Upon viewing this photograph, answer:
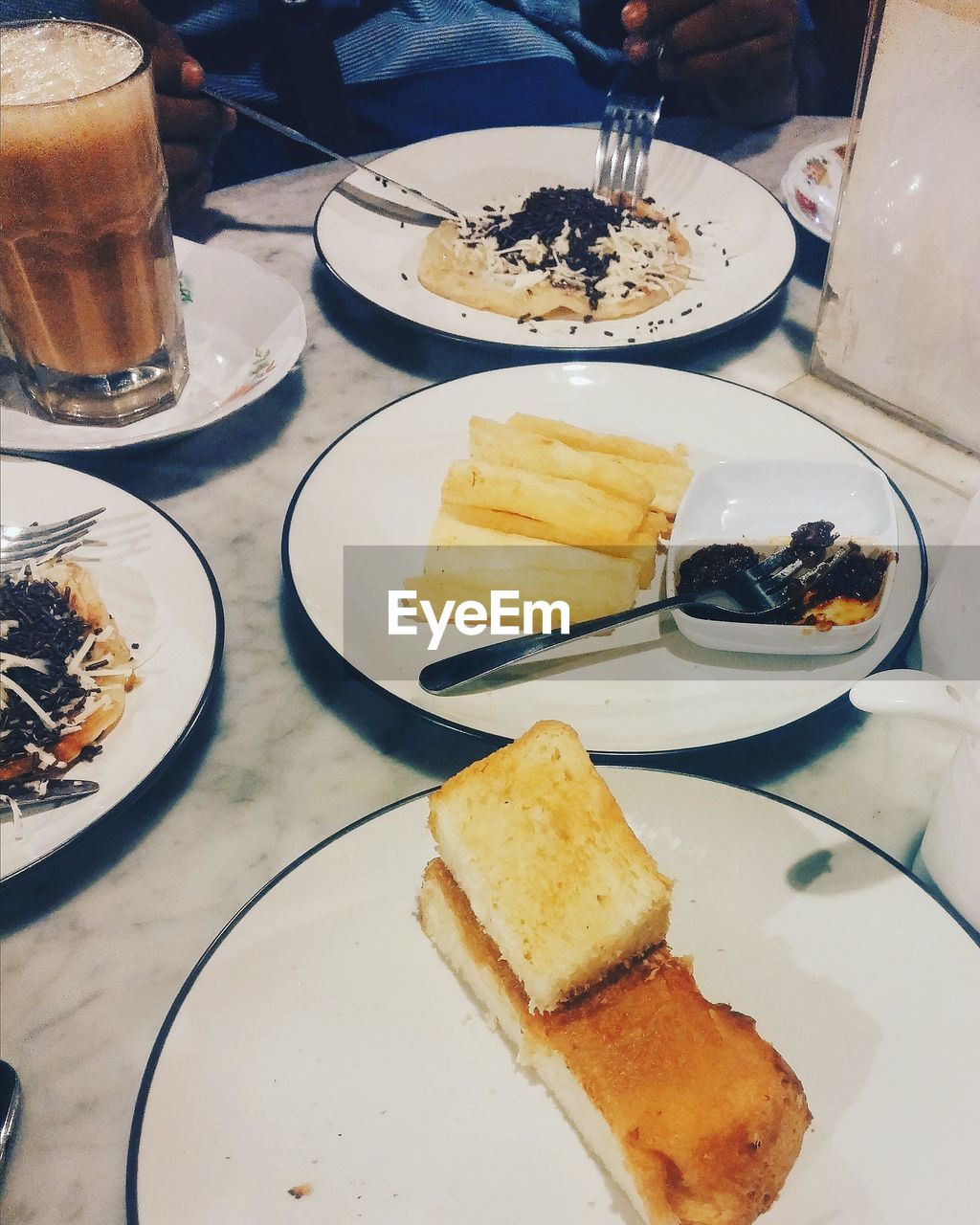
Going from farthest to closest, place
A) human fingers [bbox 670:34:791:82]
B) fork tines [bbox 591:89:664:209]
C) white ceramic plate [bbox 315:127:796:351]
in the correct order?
human fingers [bbox 670:34:791:82], fork tines [bbox 591:89:664:209], white ceramic plate [bbox 315:127:796:351]

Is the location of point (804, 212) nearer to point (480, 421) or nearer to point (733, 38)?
point (733, 38)

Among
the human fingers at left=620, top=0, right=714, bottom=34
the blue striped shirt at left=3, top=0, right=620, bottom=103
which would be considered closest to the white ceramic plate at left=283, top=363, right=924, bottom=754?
the human fingers at left=620, top=0, right=714, bottom=34

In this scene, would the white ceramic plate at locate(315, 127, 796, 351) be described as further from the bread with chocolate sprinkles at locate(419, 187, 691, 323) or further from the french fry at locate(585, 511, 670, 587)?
the french fry at locate(585, 511, 670, 587)

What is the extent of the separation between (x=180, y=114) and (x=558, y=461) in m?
1.24

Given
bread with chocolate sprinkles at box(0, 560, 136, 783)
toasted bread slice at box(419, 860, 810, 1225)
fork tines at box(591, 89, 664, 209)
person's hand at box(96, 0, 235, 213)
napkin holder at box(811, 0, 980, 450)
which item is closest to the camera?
toasted bread slice at box(419, 860, 810, 1225)

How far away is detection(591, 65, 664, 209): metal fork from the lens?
6.54 ft

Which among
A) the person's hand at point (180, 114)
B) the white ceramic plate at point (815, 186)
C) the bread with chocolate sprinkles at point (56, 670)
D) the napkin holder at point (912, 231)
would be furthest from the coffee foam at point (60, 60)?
the white ceramic plate at point (815, 186)

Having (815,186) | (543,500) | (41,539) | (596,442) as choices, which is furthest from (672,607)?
(815,186)

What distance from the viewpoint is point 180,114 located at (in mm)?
1903

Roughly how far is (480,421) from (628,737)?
54cm

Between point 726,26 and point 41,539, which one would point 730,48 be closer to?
point 726,26

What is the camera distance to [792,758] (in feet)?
3.39

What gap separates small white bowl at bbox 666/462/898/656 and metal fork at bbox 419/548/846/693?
0.05 m

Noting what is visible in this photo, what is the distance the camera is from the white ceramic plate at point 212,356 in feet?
4.47
